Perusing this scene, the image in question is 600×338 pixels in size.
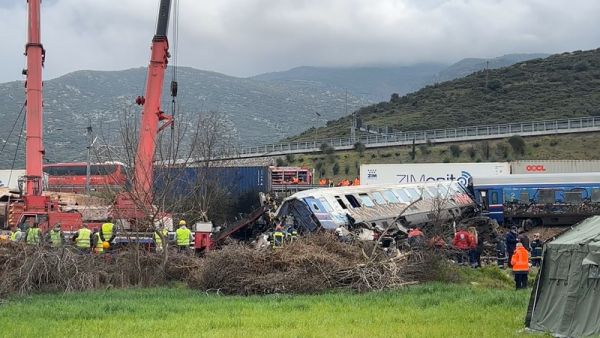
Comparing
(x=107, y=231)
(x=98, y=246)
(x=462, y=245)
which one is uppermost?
(x=107, y=231)

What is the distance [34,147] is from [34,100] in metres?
1.58

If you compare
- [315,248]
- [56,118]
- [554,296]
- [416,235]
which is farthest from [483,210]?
[56,118]

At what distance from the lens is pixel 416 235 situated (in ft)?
81.9

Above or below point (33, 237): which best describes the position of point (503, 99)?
above

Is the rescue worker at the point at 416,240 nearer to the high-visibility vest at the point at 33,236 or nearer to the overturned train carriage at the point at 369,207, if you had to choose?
the overturned train carriage at the point at 369,207

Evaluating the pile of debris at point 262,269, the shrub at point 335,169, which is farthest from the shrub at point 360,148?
the pile of debris at point 262,269

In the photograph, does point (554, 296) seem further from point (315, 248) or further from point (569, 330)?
point (315, 248)

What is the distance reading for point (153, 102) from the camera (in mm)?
29531

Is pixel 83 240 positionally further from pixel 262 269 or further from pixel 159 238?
pixel 262 269

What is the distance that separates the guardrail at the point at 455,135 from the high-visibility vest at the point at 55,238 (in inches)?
2004

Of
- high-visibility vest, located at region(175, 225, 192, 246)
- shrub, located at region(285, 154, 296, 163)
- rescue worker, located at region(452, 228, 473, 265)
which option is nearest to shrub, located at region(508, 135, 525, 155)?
shrub, located at region(285, 154, 296, 163)

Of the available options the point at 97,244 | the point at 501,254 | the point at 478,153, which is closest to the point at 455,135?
the point at 478,153

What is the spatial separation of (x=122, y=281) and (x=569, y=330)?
40.6 ft

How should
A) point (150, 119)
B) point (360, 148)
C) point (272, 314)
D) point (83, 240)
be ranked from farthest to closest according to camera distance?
point (360, 148)
point (150, 119)
point (83, 240)
point (272, 314)
